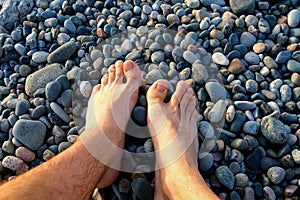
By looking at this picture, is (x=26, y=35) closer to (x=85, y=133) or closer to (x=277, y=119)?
(x=85, y=133)

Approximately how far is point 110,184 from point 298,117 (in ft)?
3.22

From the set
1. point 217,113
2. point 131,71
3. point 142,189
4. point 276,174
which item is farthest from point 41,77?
point 276,174

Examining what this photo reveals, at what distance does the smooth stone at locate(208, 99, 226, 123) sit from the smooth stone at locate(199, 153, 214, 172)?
0.61ft

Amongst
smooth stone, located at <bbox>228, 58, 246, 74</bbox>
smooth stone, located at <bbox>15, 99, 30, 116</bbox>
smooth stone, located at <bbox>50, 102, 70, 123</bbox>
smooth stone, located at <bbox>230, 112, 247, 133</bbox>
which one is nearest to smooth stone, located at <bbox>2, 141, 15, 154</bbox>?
smooth stone, located at <bbox>15, 99, 30, 116</bbox>

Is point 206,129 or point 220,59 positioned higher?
point 220,59

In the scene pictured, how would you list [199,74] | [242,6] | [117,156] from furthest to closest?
[242,6] < [199,74] < [117,156]

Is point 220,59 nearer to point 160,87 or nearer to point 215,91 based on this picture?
point 215,91

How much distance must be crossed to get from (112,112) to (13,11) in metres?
0.96

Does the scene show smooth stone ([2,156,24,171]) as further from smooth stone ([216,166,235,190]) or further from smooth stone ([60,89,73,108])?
smooth stone ([216,166,235,190])

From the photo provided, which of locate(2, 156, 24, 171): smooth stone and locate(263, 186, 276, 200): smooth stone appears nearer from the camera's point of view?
locate(263, 186, 276, 200): smooth stone

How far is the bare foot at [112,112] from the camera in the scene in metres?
2.14

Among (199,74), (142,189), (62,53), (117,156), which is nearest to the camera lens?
(142,189)

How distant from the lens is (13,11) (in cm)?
272

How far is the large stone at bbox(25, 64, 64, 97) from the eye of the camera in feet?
7.92
